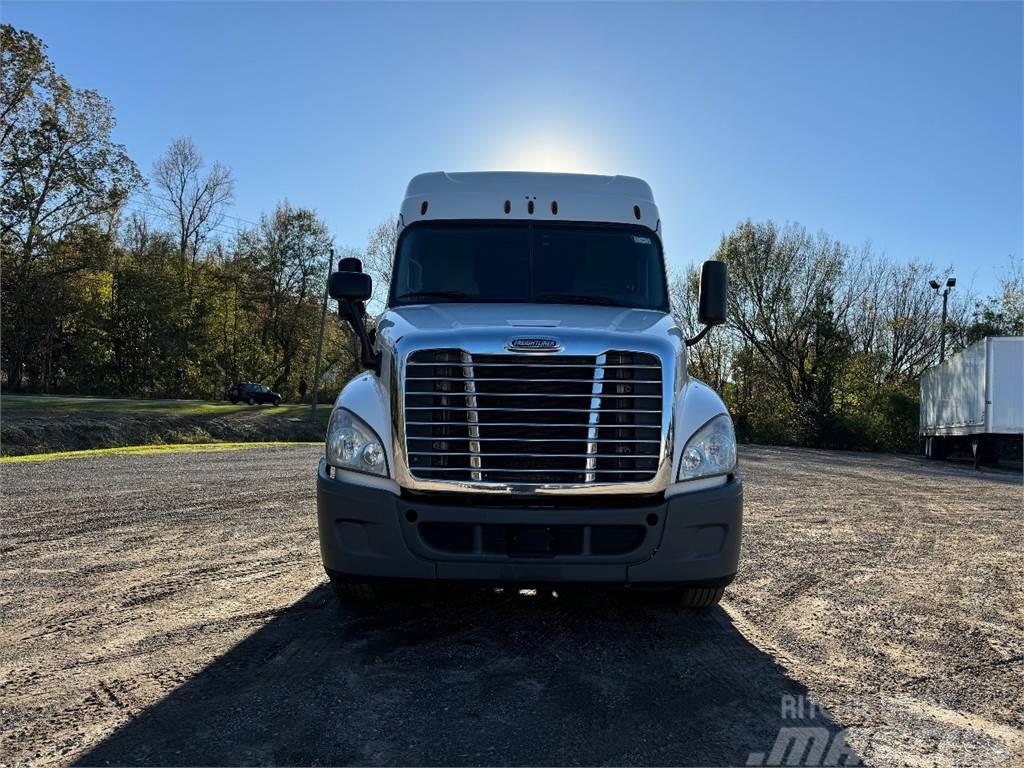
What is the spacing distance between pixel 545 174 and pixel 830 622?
390 cm

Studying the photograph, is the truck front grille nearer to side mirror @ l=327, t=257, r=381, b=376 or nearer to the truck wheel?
the truck wheel

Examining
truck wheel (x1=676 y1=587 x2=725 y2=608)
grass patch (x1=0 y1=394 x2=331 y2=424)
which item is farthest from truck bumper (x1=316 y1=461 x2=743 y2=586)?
grass patch (x1=0 y1=394 x2=331 y2=424)

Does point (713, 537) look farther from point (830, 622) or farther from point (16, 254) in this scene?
point (16, 254)

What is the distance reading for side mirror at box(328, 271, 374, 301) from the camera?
220 inches

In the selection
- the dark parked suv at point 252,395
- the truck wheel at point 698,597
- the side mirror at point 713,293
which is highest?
the side mirror at point 713,293

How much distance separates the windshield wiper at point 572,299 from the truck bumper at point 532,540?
186 centimetres

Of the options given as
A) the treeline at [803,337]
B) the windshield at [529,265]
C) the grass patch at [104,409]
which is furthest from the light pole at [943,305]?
the windshield at [529,265]

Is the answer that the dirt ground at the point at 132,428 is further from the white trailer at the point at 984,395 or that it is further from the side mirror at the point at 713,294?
the white trailer at the point at 984,395

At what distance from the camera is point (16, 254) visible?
120 feet

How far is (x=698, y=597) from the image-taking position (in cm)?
494

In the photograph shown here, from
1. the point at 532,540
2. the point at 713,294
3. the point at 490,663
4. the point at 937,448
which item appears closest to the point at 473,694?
the point at 490,663

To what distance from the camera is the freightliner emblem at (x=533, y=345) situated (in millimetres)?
4410

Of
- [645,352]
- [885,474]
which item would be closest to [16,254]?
[885,474]

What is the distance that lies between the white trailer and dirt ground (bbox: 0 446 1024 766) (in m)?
14.4
